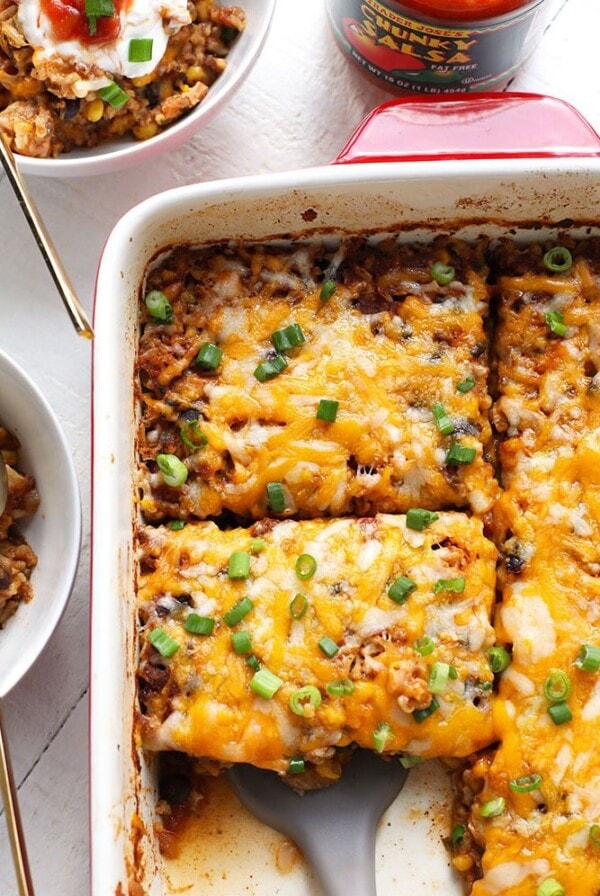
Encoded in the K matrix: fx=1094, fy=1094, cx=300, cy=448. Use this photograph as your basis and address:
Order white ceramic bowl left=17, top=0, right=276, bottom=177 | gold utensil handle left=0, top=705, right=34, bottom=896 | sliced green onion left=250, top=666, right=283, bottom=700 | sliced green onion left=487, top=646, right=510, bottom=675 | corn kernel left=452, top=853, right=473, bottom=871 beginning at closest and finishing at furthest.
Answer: gold utensil handle left=0, top=705, right=34, bottom=896, sliced green onion left=250, top=666, right=283, bottom=700, sliced green onion left=487, top=646, right=510, bottom=675, corn kernel left=452, top=853, right=473, bottom=871, white ceramic bowl left=17, top=0, right=276, bottom=177

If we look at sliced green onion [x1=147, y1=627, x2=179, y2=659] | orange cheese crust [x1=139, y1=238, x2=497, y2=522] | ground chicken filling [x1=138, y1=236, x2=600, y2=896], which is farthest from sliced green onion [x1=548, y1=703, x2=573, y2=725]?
sliced green onion [x1=147, y1=627, x2=179, y2=659]

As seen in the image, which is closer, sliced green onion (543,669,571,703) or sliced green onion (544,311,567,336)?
sliced green onion (543,669,571,703)

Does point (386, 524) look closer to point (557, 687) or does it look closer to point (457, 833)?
point (557, 687)

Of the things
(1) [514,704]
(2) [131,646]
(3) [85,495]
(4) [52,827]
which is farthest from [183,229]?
(4) [52,827]

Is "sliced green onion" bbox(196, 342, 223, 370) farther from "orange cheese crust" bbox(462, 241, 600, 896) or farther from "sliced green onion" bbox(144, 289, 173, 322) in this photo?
"orange cheese crust" bbox(462, 241, 600, 896)

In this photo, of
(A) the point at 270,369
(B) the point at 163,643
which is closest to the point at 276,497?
(A) the point at 270,369

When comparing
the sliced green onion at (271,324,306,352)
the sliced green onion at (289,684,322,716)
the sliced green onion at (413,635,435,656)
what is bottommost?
the sliced green onion at (289,684,322,716)
